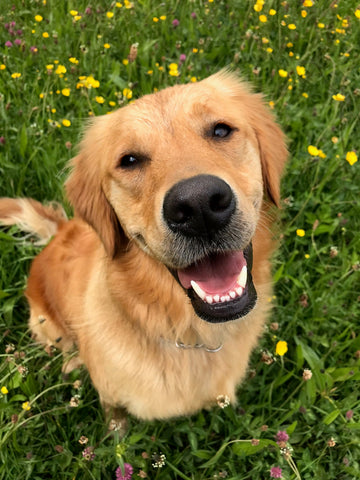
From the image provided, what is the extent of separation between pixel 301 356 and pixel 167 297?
98 cm

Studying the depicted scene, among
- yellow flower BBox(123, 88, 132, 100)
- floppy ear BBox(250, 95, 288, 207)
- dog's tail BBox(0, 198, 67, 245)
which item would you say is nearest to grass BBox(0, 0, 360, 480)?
yellow flower BBox(123, 88, 132, 100)

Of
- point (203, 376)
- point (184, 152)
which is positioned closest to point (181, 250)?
point (184, 152)

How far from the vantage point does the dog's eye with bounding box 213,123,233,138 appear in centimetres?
196

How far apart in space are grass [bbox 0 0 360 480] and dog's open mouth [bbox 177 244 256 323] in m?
0.54

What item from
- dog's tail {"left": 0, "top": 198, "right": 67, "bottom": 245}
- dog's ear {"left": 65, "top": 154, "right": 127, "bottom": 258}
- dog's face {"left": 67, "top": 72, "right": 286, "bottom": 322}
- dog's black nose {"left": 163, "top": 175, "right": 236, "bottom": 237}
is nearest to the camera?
dog's black nose {"left": 163, "top": 175, "right": 236, "bottom": 237}

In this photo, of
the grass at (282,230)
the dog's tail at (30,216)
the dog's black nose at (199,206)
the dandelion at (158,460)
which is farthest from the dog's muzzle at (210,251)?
the dog's tail at (30,216)

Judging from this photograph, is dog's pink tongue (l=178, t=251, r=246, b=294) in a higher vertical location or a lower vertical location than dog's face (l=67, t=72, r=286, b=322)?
lower

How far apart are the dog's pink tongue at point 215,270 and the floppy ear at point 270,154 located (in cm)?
52

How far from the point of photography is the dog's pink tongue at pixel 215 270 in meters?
1.83

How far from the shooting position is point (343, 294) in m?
2.66

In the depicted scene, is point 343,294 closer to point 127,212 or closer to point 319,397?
point 319,397

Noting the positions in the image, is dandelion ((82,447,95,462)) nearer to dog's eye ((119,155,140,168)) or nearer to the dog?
the dog

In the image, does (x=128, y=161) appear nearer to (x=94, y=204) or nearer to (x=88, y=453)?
(x=94, y=204)

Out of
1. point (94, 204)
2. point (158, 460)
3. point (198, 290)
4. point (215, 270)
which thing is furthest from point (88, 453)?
point (94, 204)
